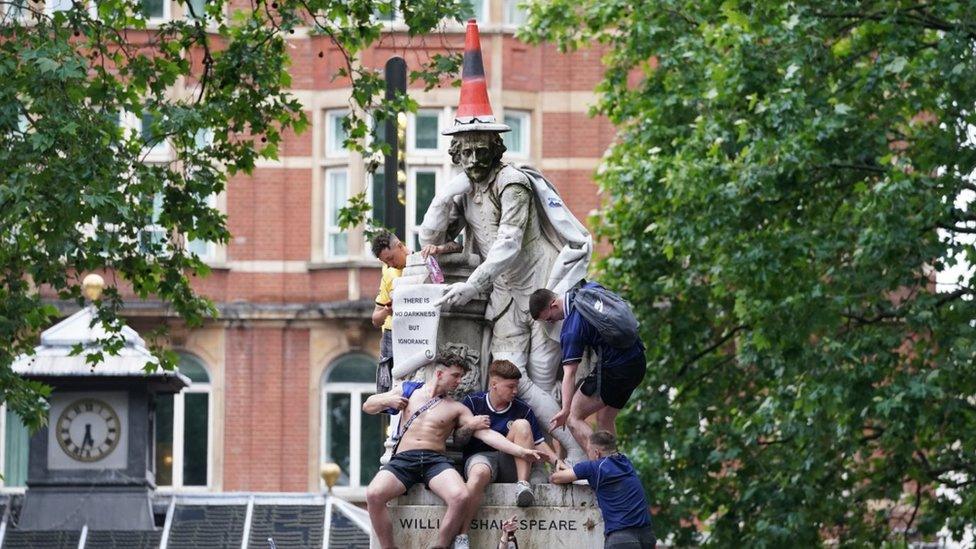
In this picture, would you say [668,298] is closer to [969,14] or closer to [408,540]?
[969,14]

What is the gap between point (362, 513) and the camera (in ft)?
116

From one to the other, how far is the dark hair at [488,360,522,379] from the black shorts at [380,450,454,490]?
66 cm

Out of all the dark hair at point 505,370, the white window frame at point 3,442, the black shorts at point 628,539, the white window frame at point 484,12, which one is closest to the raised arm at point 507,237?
the dark hair at point 505,370

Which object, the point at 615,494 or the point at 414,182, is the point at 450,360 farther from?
the point at 414,182

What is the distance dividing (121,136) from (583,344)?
9.27 m

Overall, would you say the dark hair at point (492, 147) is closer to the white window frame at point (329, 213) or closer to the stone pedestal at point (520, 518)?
the stone pedestal at point (520, 518)

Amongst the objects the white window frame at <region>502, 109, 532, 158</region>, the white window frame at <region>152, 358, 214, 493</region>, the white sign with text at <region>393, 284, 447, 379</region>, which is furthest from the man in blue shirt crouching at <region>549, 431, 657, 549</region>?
the white window frame at <region>152, 358, 214, 493</region>

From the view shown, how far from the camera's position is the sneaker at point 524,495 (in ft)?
57.9

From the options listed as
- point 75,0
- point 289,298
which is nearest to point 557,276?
point 75,0

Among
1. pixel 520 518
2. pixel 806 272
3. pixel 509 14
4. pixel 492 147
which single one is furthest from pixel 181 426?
pixel 520 518

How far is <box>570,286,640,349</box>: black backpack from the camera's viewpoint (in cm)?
1789

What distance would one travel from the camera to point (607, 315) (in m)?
17.9

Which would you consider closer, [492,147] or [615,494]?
[615,494]

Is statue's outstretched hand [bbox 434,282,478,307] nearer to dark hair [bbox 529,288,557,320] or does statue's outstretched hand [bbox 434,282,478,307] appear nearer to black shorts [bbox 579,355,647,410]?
dark hair [bbox 529,288,557,320]
